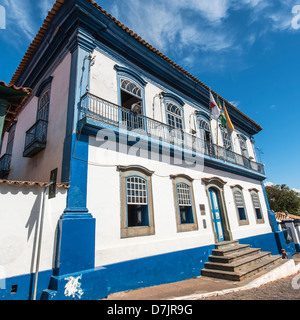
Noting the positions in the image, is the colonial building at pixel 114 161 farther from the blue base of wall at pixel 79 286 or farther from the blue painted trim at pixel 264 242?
the blue painted trim at pixel 264 242

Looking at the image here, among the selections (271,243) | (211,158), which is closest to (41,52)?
(211,158)

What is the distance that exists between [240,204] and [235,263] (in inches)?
171

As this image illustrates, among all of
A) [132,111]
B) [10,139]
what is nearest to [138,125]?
[132,111]

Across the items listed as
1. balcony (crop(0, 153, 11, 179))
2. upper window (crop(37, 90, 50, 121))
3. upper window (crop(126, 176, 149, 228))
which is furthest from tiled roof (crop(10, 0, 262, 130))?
upper window (crop(126, 176, 149, 228))

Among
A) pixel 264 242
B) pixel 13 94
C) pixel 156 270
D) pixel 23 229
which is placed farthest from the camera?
pixel 264 242

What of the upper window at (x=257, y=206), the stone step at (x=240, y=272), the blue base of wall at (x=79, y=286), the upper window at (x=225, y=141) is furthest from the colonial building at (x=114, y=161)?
the upper window at (x=225, y=141)

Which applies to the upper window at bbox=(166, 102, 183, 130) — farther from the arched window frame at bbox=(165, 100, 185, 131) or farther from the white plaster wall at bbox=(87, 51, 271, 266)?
the white plaster wall at bbox=(87, 51, 271, 266)

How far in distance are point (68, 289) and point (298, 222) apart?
566 inches

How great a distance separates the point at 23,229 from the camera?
3.87m

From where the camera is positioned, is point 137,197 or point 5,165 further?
point 5,165

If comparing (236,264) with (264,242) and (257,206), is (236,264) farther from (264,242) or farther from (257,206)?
(257,206)

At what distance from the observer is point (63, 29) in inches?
270

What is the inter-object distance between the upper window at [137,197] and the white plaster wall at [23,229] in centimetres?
181

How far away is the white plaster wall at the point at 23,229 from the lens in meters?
3.65
